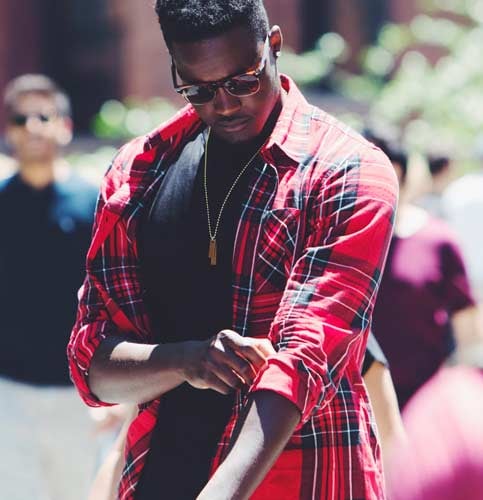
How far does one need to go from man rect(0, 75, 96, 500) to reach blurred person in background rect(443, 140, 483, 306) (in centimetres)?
255

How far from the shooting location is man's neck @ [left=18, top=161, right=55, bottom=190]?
19.7 feet

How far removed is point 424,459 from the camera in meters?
2.05

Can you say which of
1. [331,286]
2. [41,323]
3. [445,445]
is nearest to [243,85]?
[331,286]

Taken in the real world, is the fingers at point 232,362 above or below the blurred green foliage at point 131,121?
above

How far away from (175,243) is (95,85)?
11.7 meters

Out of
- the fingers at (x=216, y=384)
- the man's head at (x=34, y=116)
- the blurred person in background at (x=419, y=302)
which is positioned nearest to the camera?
the fingers at (x=216, y=384)

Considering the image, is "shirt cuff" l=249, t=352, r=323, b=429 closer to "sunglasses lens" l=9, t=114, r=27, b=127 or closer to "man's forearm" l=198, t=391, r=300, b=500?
"man's forearm" l=198, t=391, r=300, b=500

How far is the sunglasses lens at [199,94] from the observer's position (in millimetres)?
2555

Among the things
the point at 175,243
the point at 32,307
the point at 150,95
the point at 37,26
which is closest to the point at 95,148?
the point at 150,95

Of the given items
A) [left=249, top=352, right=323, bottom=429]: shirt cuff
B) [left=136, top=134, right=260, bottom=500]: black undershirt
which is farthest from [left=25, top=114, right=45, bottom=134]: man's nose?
[left=249, top=352, right=323, bottom=429]: shirt cuff

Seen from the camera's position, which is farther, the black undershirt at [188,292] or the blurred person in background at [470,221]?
the blurred person in background at [470,221]

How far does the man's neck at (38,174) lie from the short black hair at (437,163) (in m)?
2.61

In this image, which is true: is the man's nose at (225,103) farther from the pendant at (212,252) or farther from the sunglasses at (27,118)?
the sunglasses at (27,118)

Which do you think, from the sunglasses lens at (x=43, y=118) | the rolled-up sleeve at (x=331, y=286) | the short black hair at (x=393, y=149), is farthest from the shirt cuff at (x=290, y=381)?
the sunglasses lens at (x=43, y=118)
